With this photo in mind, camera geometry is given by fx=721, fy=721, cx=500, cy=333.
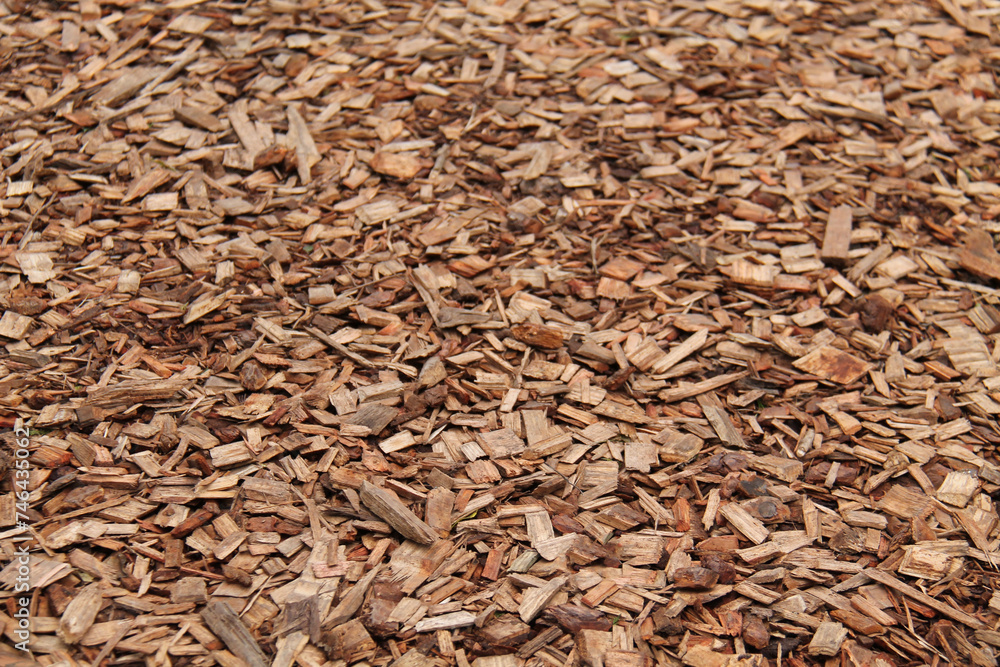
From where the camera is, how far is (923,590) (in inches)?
106

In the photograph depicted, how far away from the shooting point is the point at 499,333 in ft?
11.2

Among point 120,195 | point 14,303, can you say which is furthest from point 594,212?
point 14,303

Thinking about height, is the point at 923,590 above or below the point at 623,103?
below

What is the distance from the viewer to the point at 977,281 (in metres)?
3.79

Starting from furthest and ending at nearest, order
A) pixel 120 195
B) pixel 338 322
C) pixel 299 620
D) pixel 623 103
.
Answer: pixel 623 103 < pixel 120 195 < pixel 338 322 < pixel 299 620

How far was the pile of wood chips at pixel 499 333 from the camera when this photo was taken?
8.42 ft

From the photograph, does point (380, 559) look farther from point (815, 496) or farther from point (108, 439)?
point (815, 496)

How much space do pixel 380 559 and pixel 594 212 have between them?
2.22 metres

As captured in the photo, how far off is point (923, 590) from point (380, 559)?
2023 mm

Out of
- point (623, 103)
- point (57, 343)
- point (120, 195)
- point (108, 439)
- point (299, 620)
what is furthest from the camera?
point (623, 103)

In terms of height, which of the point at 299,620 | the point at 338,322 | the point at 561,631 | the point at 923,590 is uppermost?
the point at 338,322

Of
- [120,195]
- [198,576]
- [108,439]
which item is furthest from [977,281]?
[120,195]

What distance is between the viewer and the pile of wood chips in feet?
8.42

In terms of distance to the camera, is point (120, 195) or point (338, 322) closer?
point (338, 322)
